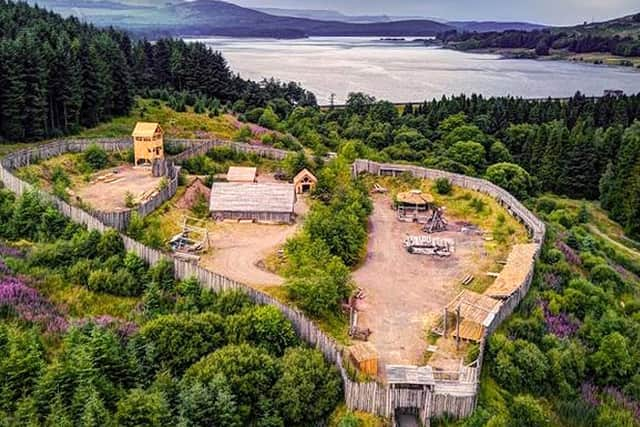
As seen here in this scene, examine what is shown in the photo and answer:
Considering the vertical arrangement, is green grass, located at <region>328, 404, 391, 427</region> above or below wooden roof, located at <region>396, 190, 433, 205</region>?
below

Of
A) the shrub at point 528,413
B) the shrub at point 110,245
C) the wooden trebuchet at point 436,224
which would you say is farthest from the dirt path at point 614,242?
the shrub at point 110,245

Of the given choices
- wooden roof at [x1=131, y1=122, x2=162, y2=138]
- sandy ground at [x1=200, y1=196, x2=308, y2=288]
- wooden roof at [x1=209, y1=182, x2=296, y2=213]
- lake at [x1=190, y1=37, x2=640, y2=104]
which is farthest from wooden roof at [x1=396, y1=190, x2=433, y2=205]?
lake at [x1=190, y1=37, x2=640, y2=104]

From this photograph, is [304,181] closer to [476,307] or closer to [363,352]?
[476,307]

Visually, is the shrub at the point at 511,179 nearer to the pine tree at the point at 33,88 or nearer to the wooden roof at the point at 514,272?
the wooden roof at the point at 514,272

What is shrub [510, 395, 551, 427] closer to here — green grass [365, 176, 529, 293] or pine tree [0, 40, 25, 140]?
green grass [365, 176, 529, 293]

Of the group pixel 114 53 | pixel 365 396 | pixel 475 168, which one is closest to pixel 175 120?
pixel 114 53

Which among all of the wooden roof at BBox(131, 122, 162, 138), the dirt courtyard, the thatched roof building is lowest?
the dirt courtyard
